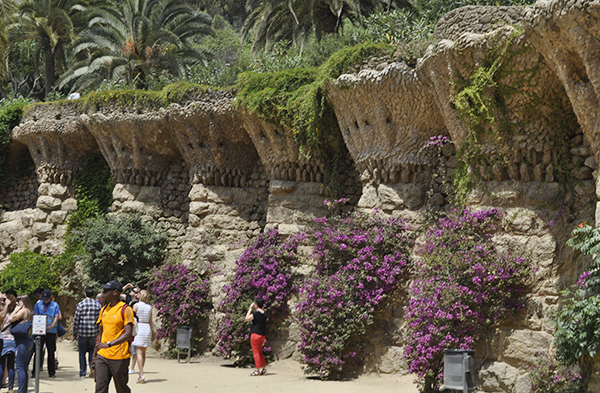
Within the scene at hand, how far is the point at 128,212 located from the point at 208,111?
13.1 ft

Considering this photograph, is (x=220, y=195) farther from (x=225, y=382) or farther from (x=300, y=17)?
(x=300, y=17)

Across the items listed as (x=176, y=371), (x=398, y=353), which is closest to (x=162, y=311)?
(x=176, y=371)

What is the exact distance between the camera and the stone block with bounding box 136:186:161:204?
1658cm

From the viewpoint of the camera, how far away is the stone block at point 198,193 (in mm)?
15039

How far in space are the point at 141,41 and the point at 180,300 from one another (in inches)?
385

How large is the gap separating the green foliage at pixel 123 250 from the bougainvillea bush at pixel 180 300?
1245mm

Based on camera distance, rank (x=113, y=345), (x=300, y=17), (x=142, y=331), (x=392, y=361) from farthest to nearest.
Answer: (x=300, y=17)
(x=392, y=361)
(x=142, y=331)
(x=113, y=345)

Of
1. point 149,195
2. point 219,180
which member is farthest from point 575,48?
point 149,195

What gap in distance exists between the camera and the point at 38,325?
7945 mm

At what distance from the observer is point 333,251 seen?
37.0 feet

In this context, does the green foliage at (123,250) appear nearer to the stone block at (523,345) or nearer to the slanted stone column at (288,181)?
the slanted stone column at (288,181)

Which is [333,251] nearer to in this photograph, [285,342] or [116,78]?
[285,342]

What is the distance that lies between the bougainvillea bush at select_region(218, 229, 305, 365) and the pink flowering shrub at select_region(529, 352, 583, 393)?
201 inches

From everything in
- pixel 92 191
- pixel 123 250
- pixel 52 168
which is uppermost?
pixel 52 168
